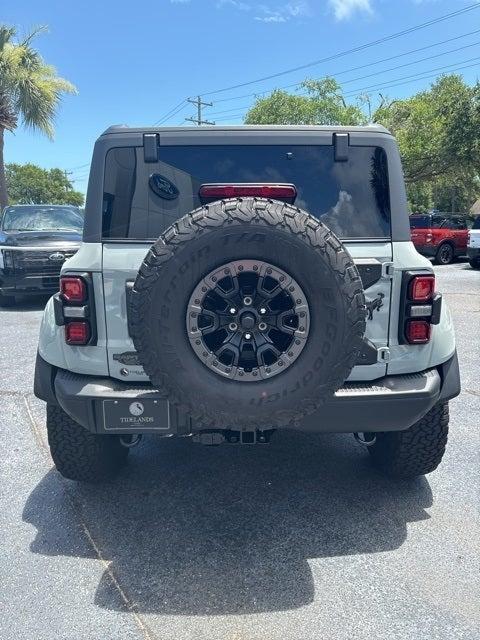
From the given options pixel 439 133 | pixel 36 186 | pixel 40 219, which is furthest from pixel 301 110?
pixel 36 186

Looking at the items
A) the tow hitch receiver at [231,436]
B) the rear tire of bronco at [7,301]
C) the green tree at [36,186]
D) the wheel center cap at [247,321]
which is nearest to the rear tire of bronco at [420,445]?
the tow hitch receiver at [231,436]

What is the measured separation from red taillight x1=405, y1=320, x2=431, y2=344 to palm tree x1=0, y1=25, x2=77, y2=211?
59.5 feet

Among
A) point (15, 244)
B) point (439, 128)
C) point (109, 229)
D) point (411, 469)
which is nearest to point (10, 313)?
point (15, 244)

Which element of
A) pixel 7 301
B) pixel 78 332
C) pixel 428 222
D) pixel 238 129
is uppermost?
pixel 238 129

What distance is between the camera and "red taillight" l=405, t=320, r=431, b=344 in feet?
8.18

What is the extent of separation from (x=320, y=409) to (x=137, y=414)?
82cm

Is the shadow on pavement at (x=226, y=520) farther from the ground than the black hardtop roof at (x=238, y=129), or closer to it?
closer to it

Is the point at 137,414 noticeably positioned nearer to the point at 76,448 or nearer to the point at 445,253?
the point at 76,448

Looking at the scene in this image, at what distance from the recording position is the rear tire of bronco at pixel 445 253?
1634 centimetres

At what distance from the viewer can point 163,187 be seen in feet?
8.40

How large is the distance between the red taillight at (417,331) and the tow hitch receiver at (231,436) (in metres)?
0.78

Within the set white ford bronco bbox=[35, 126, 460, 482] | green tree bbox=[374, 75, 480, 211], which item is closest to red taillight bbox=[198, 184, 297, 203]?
white ford bronco bbox=[35, 126, 460, 482]

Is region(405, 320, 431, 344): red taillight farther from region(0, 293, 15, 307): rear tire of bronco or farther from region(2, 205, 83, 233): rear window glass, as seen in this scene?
region(0, 293, 15, 307): rear tire of bronco

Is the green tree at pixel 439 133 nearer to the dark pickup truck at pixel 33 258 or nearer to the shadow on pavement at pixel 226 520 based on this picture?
the dark pickup truck at pixel 33 258
